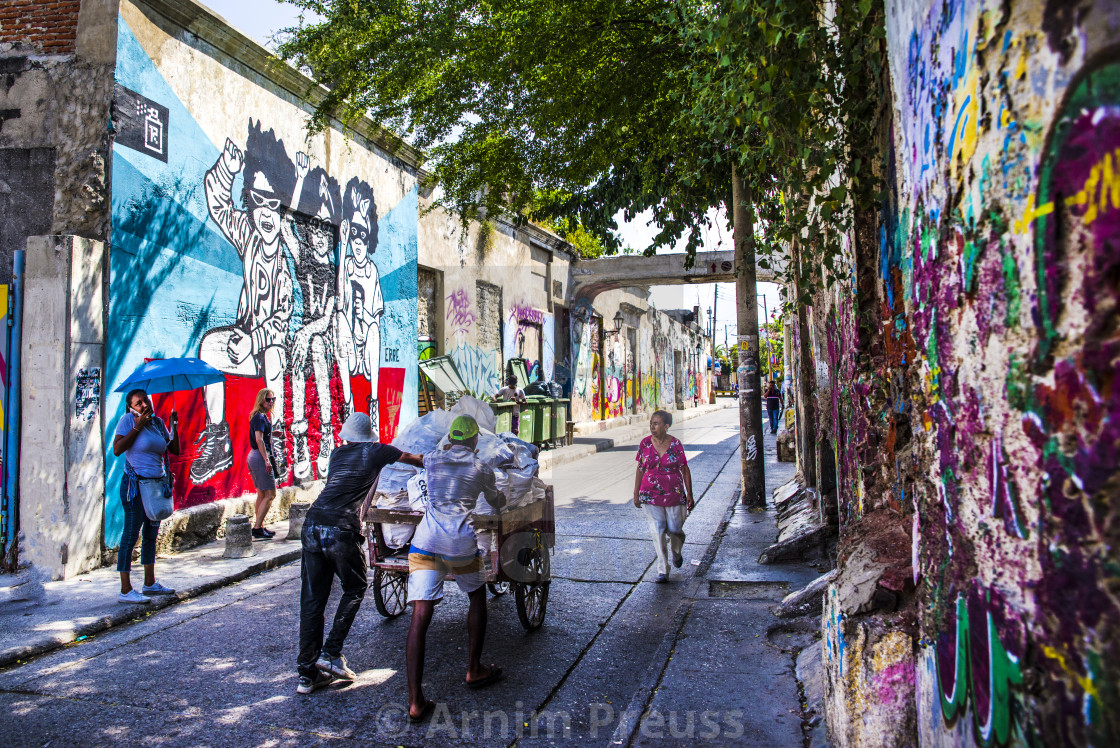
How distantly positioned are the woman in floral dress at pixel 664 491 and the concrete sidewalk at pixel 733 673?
1.29 ft

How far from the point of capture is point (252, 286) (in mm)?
9609

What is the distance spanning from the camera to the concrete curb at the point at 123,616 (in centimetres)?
504

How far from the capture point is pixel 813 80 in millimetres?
4059

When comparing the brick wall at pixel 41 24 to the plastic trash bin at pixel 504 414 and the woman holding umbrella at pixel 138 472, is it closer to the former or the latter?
the woman holding umbrella at pixel 138 472

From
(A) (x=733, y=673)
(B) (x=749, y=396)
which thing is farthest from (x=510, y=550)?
(B) (x=749, y=396)

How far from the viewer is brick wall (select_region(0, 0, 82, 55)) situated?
7.79 meters

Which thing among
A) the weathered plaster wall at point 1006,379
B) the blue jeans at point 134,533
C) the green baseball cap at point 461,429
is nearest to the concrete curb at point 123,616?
the blue jeans at point 134,533

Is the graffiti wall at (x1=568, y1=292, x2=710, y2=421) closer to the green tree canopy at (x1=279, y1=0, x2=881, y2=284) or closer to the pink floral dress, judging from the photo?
the green tree canopy at (x1=279, y1=0, x2=881, y2=284)

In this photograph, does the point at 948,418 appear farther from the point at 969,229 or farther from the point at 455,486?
the point at 455,486

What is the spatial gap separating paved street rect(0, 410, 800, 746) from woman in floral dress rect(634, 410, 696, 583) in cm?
33

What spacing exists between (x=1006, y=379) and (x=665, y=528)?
199 inches

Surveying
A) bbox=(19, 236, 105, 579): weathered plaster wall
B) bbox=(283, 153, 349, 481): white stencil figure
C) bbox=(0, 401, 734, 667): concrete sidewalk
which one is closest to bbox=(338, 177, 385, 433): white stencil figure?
bbox=(283, 153, 349, 481): white stencil figure

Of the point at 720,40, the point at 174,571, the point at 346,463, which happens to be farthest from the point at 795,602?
the point at 174,571

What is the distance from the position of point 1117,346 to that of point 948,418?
1029 millimetres
